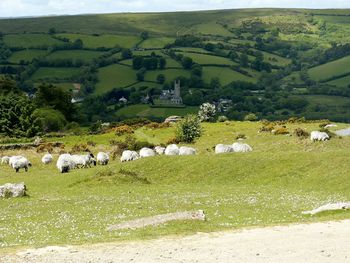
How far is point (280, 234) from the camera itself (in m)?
24.7

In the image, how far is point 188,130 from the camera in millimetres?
83812

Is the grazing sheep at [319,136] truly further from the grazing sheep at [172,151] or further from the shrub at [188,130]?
the shrub at [188,130]

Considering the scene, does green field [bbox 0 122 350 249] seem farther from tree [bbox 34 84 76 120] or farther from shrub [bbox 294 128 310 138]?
tree [bbox 34 84 76 120]

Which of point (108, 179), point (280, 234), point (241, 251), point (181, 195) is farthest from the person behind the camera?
point (108, 179)

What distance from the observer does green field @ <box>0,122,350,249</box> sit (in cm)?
2823

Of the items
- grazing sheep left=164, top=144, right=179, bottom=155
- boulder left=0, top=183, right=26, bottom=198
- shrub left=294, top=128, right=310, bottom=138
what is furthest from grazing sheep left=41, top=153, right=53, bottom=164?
shrub left=294, top=128, right=310, bottom=138

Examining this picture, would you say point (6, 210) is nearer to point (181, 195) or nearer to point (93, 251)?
point (181, 195)

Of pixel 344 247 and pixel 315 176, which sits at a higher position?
pixel 344 247

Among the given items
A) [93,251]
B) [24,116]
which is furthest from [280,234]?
[24,116]

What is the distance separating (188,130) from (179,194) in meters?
42.6

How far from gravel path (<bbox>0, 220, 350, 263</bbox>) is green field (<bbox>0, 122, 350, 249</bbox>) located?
1.58 m

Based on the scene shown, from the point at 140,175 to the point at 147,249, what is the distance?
3072 cm

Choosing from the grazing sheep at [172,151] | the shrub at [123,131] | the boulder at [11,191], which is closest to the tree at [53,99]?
the shrub at [123,131]

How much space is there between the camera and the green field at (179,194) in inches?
1112
